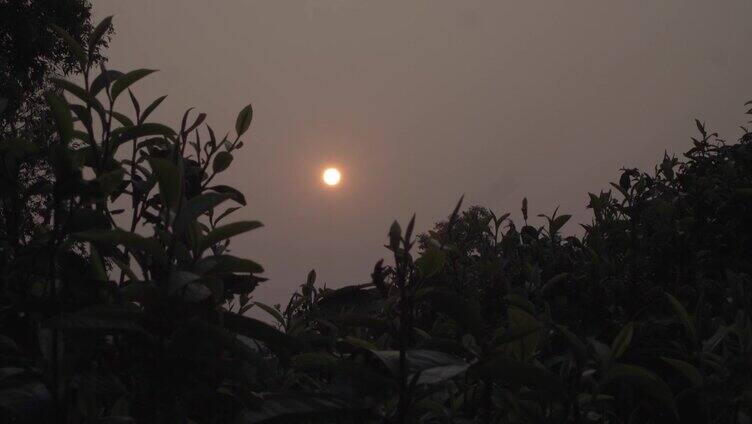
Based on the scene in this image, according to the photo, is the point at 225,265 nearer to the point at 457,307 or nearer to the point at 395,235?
the point at 395,235

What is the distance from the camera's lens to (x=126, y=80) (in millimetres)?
1784

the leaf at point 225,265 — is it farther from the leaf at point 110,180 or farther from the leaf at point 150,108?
the leaf at point 150,108

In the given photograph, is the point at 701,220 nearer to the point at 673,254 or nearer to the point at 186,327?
the point at 673,254

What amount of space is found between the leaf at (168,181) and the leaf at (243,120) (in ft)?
3.42

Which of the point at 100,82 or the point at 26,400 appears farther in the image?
the point at 100,82

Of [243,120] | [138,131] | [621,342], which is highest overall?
[243,120]

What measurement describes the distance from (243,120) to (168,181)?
3.55ft

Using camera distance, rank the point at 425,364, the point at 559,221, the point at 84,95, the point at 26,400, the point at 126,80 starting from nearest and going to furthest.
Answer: the point at 26,400 → the point at 425,364 → the point at 84,95 → the point at 126,80 → the point at 559,221

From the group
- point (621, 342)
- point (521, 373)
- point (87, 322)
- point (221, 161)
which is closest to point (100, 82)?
point (221, 161)

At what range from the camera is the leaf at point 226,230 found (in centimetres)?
133

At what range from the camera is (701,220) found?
13.3ft

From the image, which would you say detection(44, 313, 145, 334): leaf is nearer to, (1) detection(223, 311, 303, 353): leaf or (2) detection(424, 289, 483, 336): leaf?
(1) detection(223, 311, 303, 353): leaf

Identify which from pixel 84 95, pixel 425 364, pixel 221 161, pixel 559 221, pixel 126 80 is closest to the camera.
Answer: pixel 425 364

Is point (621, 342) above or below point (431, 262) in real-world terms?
below
